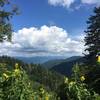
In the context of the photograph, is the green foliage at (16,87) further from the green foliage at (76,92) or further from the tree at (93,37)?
the tree at (93,37)

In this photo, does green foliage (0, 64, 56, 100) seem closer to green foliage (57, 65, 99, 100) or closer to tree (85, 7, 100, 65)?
green foliage (57, 65, 99, 100)

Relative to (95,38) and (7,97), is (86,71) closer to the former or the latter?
(7,97)

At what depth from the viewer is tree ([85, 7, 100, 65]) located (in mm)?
45281

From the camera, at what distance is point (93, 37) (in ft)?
155

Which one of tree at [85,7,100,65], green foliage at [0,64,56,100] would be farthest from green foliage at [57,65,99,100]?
tree at [85,7,100,65]

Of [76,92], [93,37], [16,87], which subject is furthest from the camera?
[93,37]

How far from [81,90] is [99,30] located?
37.5m

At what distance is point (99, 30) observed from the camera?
47.3 m

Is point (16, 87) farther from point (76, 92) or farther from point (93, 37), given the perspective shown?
point (93, 37)

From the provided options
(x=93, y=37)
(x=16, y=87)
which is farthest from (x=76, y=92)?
(x=93, y=37)

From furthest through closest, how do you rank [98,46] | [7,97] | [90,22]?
[90,22], [98,46], [7,97]

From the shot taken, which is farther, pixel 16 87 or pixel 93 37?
pixel 93 37

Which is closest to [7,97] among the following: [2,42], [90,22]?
[2,42]

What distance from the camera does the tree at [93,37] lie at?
45281 mm
